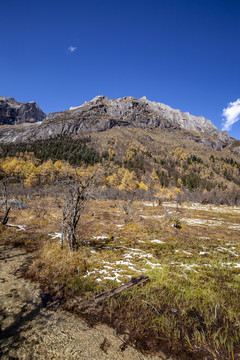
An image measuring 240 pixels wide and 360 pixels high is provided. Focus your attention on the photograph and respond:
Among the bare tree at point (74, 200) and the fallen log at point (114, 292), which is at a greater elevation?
the bare tree at point (74, 200)

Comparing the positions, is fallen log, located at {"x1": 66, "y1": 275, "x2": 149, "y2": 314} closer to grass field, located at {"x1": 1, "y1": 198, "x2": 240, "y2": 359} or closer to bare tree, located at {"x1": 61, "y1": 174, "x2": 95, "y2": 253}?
grass field, located at {"x1": 1, "y1": 198, "x2": 240, "y2": 359}

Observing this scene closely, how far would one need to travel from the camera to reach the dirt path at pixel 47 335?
2.96 metres

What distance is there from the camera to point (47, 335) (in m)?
3.34

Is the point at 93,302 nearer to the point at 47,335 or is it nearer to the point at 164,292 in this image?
the point at 47,335

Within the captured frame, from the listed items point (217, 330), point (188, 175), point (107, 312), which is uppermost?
point (188, 175)

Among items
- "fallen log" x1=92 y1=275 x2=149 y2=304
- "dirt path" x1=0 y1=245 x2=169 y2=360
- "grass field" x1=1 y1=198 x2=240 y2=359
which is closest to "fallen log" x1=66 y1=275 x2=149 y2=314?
"fallen log" x1=92 y1=275 x2=149 y2=304

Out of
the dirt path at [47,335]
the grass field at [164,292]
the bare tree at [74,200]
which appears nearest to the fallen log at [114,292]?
the grass field at [164,292]

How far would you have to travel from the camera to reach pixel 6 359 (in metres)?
2.78

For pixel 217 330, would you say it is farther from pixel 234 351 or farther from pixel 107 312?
pixel 107 312

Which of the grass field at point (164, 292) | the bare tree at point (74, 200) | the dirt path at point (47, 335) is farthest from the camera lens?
the bare tree at point (74, 200)

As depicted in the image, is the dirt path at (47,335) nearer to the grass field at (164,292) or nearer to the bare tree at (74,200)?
the grass field at (164,292)

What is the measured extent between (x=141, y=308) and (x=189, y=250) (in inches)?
270

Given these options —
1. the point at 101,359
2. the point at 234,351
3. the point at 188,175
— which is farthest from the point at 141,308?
the point at 188,175

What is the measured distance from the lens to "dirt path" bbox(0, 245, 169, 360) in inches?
117
